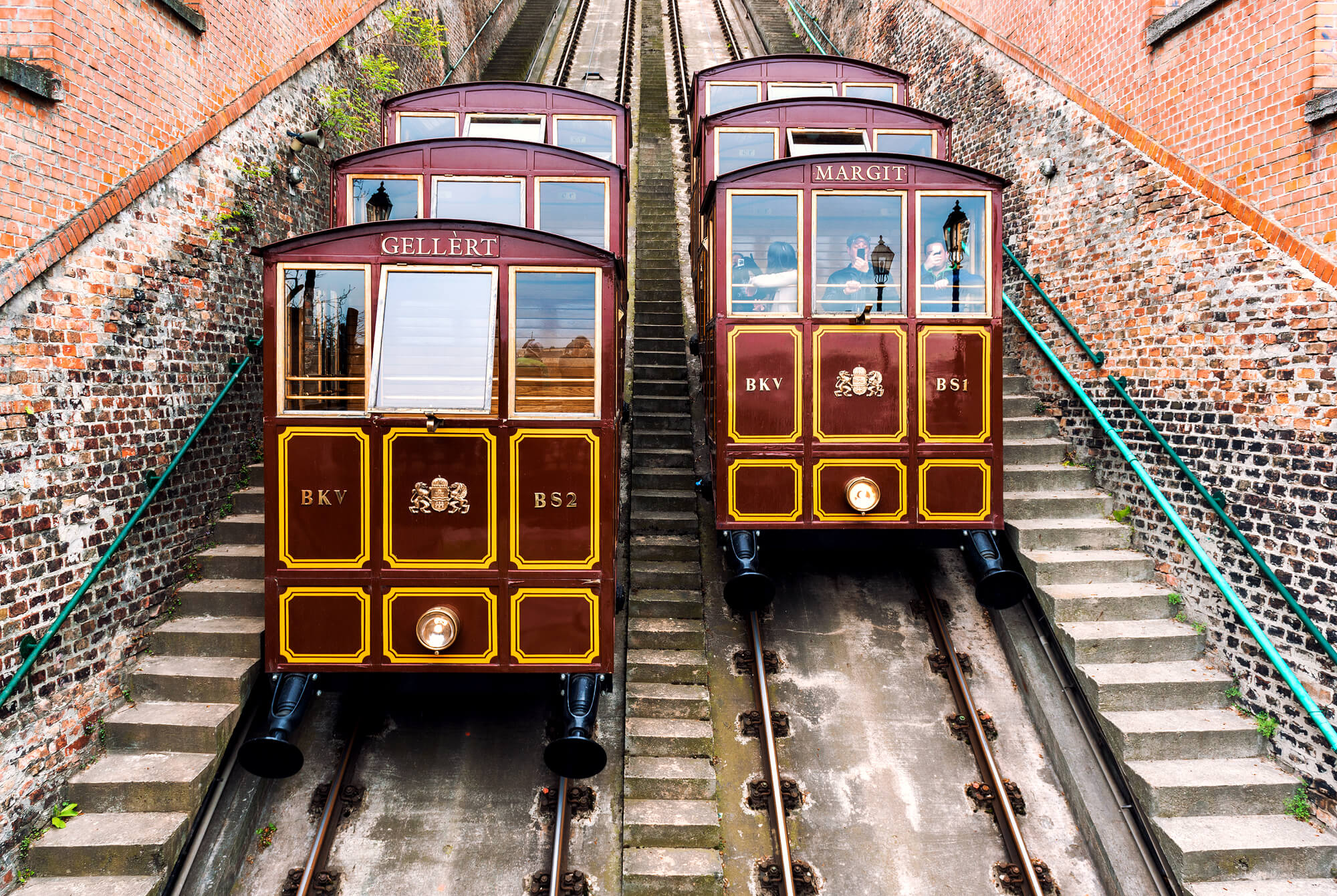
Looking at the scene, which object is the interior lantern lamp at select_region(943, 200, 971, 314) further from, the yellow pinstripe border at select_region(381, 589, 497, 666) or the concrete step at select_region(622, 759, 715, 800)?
the yellow pinstripe border at select_region(381, 589, 497, 666)

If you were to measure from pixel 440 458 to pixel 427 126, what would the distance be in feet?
17.6

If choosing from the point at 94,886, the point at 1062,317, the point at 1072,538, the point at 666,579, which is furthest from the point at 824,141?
the point at 94,886

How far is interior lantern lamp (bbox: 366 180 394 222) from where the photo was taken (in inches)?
250

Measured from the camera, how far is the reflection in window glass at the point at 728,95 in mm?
9141

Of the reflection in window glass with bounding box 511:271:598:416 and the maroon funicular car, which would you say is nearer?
the maroon funicular car

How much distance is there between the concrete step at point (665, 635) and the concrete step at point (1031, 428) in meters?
4.06

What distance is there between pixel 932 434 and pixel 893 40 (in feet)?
37.2

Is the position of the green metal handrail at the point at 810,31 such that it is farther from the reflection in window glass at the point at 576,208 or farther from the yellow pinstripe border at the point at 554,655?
the yellow pinstripe border at the point at 554,655

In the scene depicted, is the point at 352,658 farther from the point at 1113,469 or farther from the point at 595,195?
the point at 1113,469

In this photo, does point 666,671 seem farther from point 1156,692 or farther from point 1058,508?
point 1058,508

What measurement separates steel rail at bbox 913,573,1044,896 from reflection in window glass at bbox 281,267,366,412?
5.16m

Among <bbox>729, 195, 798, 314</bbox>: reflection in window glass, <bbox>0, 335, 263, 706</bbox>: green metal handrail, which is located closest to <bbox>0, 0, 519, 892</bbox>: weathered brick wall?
<bbox>0, 335, 263, 706</bbox>: green metal handrail

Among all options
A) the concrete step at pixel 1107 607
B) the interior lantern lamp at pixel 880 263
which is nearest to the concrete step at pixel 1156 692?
the concrete step at pixel 1107 607

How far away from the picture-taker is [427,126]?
805 centimetres
